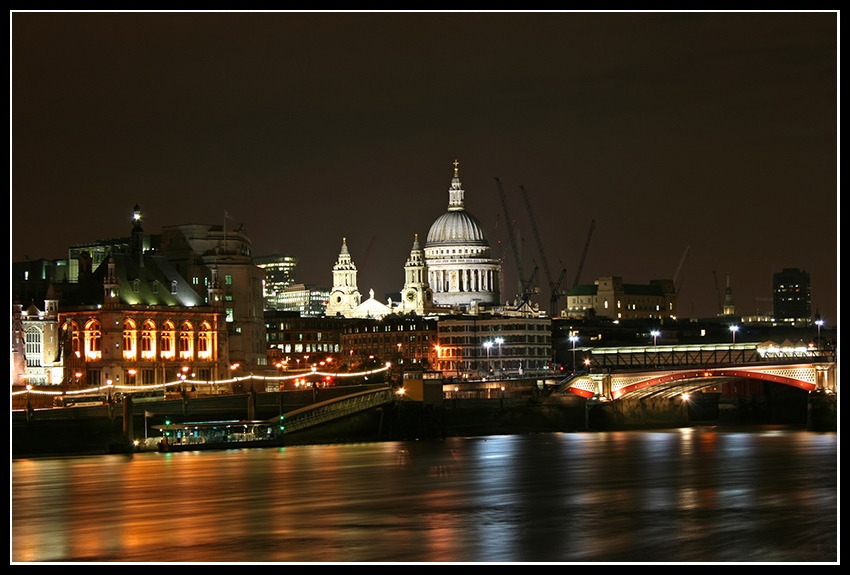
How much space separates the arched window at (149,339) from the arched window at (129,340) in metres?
1.31

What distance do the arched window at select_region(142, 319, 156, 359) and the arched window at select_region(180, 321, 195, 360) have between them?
12.2ft

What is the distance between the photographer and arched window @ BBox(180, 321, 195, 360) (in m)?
145

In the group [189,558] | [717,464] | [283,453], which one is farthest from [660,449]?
[189,558]

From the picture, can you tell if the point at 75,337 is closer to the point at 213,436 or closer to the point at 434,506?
the point at 213,436

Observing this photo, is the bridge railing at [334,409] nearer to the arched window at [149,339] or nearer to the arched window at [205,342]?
the arched window at [149,339]

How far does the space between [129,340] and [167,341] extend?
4.97 metres

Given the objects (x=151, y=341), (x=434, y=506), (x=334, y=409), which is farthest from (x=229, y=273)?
(x=434, y=506)

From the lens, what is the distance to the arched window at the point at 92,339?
137625mm

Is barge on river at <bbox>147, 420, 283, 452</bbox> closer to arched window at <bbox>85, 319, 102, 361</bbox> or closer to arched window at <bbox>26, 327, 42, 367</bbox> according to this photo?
arched window at <bbox>85, 319, 102, 361</bbox>

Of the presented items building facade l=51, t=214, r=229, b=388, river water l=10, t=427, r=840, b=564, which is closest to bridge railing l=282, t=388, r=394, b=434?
river water l=10, t=427, r=840, b=564

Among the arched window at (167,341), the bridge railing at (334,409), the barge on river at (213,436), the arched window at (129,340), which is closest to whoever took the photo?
the barge on river at (213,436)

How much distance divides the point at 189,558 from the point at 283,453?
53.7 metres

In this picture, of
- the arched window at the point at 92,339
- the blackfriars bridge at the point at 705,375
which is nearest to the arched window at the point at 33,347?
the arched window at the point at 92,339

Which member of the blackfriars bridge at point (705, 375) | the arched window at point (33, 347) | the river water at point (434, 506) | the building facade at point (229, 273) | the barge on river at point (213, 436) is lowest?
the river water at point (434, 506)
